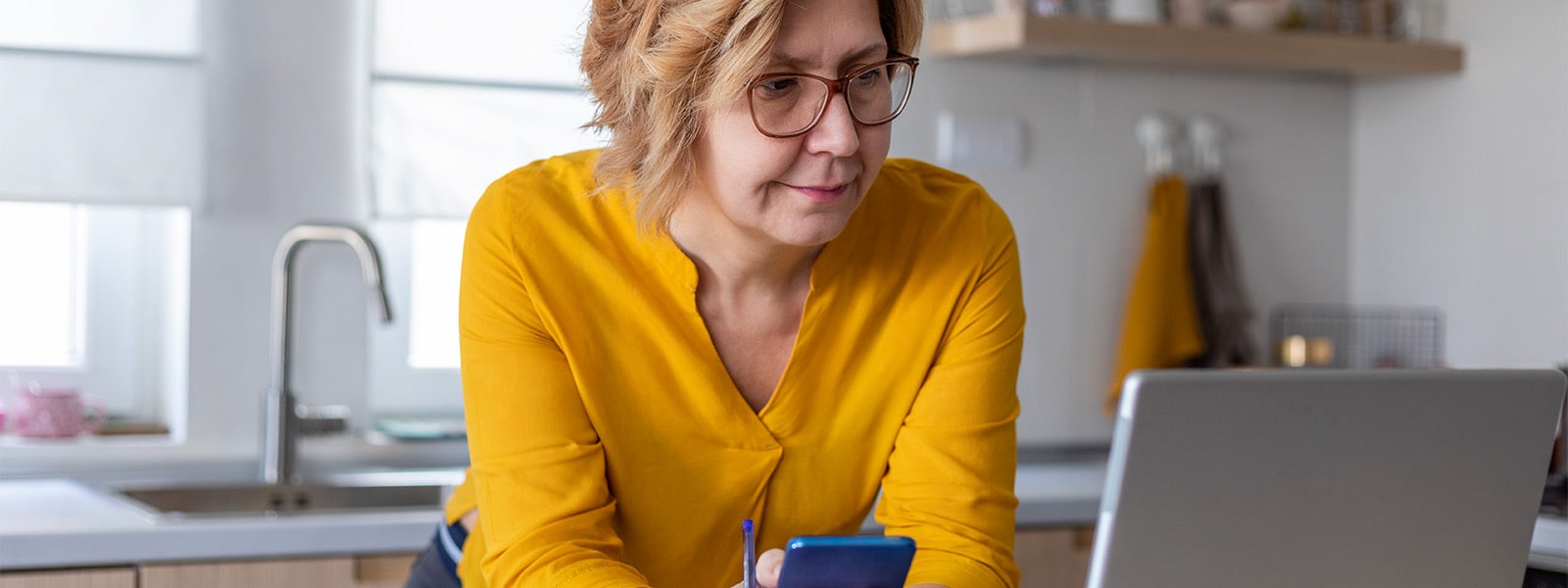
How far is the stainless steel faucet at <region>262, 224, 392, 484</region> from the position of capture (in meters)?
2.27

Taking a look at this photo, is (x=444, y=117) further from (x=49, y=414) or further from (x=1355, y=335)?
(x=1355, y=335)

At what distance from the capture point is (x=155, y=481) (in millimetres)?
2314

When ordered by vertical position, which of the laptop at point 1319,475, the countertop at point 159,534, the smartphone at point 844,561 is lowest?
the countertop at point 159,534

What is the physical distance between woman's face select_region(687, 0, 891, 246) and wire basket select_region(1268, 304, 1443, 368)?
1.94m

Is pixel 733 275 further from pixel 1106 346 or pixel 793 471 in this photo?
pixel 1106 346

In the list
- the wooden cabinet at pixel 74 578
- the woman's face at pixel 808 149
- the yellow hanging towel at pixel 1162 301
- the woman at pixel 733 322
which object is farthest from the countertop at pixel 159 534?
the yellow hanging towel at pixel 1162 301

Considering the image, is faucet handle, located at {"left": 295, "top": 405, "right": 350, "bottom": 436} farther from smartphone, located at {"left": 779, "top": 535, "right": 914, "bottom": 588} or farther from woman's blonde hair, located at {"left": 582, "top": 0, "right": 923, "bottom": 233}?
smartphone, located at {"left": 779, "top": 535, "right": 914, "bottom": 588}

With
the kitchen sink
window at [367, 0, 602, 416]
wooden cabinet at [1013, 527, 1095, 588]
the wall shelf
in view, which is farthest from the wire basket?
the kitchen sink

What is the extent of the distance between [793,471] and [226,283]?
1.36 m

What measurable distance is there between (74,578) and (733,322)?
951 mm

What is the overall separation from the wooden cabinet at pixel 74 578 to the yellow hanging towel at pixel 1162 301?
1.72m

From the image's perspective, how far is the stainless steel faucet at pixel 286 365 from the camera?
2273mm

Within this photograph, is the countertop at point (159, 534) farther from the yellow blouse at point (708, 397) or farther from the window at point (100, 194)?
the yellow blouse at point (708, 397)

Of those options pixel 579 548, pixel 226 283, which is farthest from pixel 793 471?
pixel 226 283
